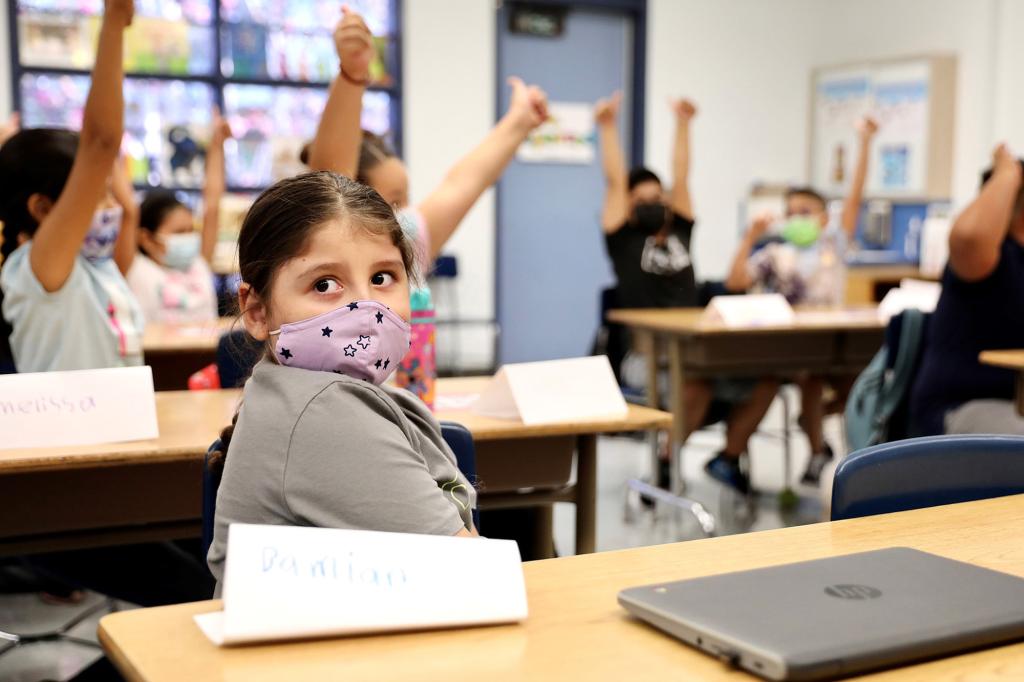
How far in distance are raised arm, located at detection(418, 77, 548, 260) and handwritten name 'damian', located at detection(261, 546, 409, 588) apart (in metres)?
1.53

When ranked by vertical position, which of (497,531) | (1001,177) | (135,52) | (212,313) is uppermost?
(135,52)

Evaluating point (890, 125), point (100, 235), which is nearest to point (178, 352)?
point (100, 235)

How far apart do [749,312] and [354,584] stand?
318 cm

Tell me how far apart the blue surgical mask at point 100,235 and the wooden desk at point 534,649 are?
146 centimetres

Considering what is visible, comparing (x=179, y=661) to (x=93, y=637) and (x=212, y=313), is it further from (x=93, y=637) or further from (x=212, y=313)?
(x=212, y=313)

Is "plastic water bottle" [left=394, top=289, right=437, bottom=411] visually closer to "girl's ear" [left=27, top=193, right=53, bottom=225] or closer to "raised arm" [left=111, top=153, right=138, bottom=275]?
"girl's ear" [left=27, top=193, right=53, bottom=225]

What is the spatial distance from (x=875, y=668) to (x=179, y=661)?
0.48 m

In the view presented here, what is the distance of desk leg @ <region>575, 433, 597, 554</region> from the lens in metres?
2.18

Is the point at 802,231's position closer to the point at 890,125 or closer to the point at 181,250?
the point at 181,250

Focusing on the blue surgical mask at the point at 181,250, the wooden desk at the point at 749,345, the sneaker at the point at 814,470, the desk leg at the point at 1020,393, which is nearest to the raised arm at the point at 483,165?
the desk leg at the point at 1020,393

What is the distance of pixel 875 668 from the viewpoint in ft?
2.47

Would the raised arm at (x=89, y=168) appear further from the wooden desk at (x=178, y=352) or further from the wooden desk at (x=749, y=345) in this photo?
the wooden desk at (x=749, y=345)

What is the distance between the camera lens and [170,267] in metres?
4.21

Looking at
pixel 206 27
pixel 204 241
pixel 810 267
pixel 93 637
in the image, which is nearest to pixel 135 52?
pixel 206 27
